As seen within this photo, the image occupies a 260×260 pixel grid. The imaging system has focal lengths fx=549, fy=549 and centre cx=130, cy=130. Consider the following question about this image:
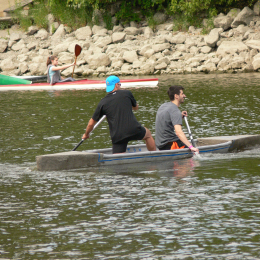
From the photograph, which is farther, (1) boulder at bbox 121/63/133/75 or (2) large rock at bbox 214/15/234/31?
(2) large rock at bbox 214/15/234/31

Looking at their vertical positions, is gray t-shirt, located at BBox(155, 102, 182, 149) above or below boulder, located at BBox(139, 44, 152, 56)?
below

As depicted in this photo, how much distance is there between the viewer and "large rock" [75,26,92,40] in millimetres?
35562

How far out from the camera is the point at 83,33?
3572cm

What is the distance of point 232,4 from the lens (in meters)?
34.1

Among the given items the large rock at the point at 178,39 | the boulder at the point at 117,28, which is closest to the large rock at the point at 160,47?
the large rock at the point at 178,39

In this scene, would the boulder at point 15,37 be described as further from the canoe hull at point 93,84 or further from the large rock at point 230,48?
the canoe hull at point 93,84

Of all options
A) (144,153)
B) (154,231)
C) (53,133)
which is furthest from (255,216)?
(53,133)

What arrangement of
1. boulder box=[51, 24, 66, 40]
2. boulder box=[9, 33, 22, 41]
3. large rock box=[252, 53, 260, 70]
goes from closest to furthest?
1. large rock box=[252, 53, 260, 70]
2. boulder box=[51, 24, 66, 40]
3. boulder box=[9, 33, 22, 41]

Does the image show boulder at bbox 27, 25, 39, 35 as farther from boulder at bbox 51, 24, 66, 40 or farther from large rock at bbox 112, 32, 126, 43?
large rock at bbox 112, 32, 126, 43

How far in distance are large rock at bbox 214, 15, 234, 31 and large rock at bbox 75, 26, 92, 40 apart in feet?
27.8

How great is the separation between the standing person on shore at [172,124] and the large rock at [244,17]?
23.7 meters

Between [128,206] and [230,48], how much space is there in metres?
23.6

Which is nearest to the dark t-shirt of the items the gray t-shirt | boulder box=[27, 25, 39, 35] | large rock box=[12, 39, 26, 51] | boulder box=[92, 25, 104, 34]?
the gray t-shirt

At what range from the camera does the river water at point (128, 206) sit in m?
5.35
